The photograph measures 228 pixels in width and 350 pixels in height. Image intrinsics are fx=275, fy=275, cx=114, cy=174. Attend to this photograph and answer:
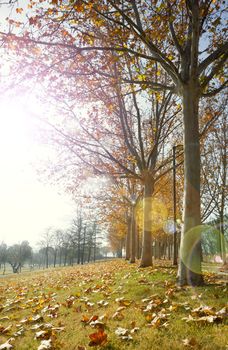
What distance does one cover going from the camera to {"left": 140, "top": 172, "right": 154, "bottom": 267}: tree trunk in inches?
478

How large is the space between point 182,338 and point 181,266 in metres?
3.22

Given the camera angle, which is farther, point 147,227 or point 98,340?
point 147,227

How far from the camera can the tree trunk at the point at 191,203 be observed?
6.07 metres

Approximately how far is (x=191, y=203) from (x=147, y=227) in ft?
20.8

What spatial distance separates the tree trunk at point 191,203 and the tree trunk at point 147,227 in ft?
19.8

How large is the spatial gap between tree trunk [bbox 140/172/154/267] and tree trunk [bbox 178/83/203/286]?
19.8ft

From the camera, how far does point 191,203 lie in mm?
6305

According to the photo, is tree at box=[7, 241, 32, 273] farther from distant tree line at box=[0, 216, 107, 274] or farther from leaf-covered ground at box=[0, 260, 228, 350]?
leaf-covered ground at box=[0, 260, 228, 350]

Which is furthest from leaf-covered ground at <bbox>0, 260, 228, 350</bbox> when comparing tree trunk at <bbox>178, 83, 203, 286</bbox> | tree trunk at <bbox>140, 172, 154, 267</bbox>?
tree trunk at <bbox>140, 172, 154, 267</bbox>

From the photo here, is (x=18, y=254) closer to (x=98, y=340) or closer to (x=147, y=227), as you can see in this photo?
(x=147, y=227)

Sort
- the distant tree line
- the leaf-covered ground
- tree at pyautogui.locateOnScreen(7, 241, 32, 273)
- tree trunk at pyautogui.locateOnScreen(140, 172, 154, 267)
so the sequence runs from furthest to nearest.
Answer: tree at pyautogui.locateOnScreen(7, 241, 32, 273), the distant tree line, tree trunk at pyautogui.locateOnScreen(140, 172, 154, 267), the leaf-covered ground

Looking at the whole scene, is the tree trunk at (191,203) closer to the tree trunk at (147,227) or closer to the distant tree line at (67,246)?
the tree trunk at (147,227)

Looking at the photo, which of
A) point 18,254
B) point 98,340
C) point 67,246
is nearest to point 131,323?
point 98,340

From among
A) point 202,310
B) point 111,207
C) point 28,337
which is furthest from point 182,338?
point 111,207
